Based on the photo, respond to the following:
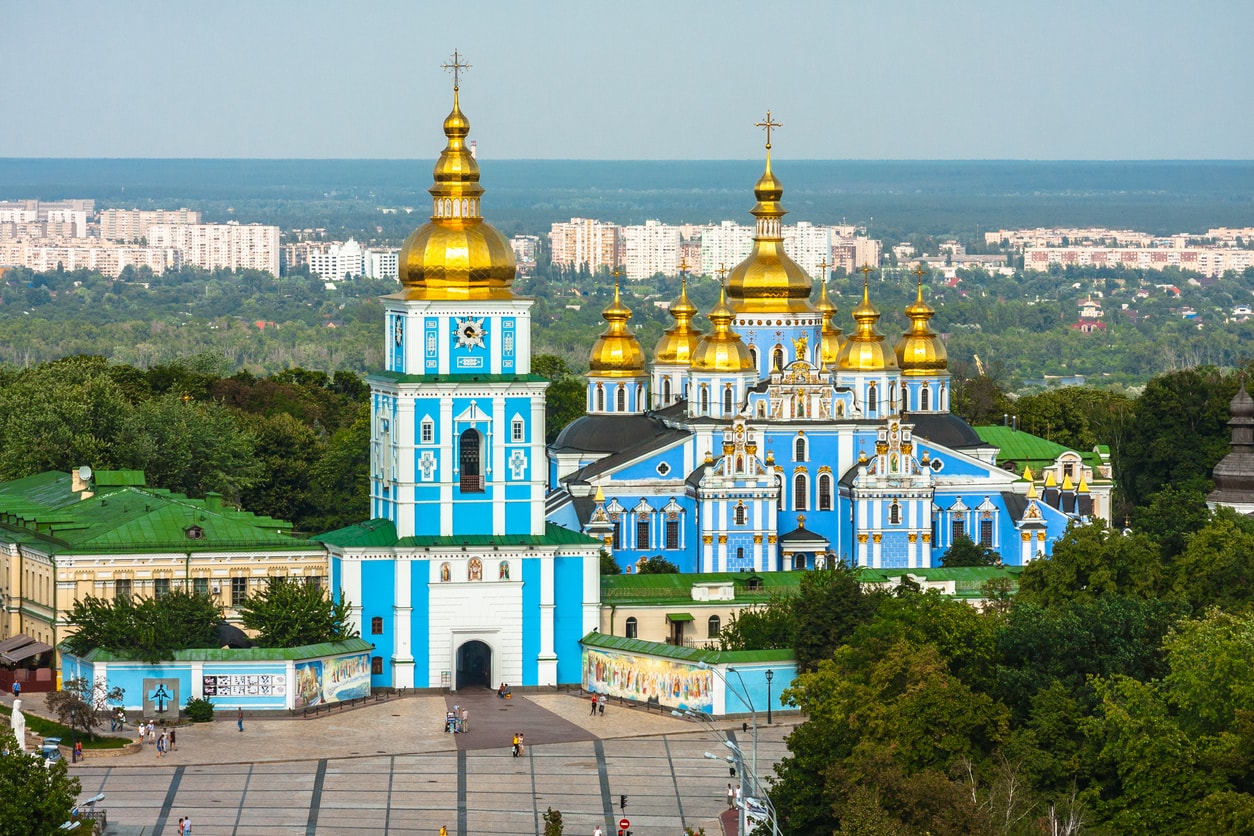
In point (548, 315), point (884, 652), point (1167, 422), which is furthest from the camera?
point (548, 315)

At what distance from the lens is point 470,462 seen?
47.4 metres

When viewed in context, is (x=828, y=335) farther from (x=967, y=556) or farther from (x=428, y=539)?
(x=428, y=539)

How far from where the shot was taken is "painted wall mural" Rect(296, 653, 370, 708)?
4450 centimetres

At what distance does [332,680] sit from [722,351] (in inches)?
690

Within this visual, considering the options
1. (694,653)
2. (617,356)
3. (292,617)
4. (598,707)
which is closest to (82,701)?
(292,617)

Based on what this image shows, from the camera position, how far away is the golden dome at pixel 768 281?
A: 63.6 m

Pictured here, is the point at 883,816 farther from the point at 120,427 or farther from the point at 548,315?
the point at 548,315

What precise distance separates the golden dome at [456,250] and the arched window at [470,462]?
2174mm

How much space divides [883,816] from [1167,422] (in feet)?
124

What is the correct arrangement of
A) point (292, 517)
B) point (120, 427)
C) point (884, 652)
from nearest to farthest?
point (884, 652), point (120, 427), point (292, 517)

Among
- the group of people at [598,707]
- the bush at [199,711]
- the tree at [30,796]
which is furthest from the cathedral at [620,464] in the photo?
the tree at [30,796]

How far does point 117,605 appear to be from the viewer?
145 feet

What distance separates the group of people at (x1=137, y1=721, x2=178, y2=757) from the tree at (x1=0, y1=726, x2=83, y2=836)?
6691mm

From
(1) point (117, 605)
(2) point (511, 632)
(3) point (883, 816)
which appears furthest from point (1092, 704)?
(1) point (117, 605)
